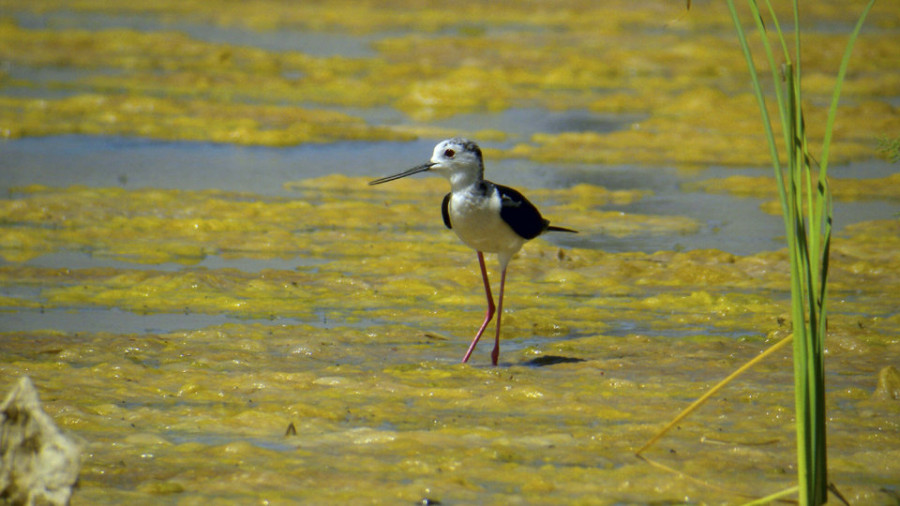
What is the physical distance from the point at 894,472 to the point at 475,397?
5.50 feet

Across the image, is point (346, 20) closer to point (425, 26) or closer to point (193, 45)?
point (425, 26)

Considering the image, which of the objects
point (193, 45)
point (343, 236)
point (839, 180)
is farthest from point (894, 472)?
point (193, 45)

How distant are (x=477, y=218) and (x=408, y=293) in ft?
4.58

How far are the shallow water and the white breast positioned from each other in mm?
593

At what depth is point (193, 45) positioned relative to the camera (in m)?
19.0

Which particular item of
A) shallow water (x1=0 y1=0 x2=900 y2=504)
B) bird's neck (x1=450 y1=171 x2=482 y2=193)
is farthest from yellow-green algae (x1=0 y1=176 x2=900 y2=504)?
bird's neck (x1=450 y1=171 x2=482 y2=193)

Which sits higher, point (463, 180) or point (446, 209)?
point (463, 180)

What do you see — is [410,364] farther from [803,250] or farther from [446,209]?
[803,250]

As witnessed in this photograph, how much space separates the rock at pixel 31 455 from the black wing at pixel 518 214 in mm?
2912

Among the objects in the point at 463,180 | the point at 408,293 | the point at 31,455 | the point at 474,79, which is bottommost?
the point at 408,293

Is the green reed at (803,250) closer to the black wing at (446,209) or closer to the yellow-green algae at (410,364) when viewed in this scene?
the yellow-green algae at (410,364)

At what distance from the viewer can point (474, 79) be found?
52.9 feet

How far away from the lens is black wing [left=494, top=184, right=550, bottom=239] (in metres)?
5.66

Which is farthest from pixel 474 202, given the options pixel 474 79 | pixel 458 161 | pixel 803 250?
pixel 474 79
